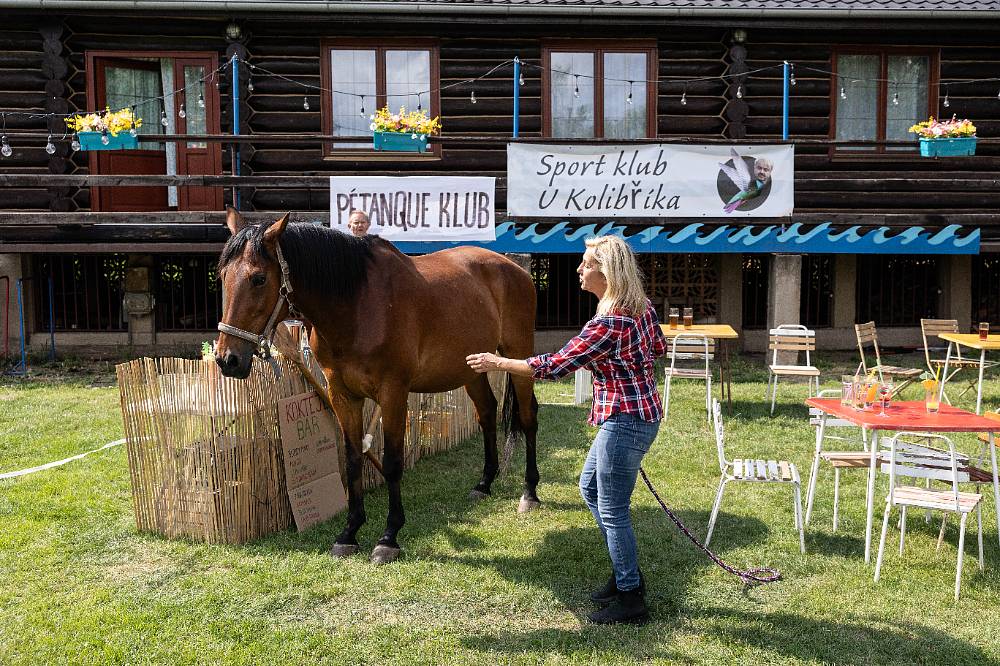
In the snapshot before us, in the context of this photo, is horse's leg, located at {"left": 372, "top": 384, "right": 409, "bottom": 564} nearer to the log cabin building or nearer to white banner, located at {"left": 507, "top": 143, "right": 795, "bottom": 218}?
white banner, located at {"left": 507, "top": 143, "right": 795, "bottom": 218}

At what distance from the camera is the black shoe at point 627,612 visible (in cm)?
404

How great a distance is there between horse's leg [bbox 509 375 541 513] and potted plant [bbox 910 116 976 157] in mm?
8027

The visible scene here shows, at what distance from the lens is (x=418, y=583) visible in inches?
Result: 178

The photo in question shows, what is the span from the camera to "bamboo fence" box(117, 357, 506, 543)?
16.4ft

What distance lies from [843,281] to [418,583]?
11.0 m

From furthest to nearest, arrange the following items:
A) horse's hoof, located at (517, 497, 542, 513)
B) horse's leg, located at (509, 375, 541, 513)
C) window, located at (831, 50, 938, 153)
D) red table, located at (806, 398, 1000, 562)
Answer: window, located at (831, 50, 938, 153), horse's leg, located at (509, 375, 541, 513), horse's hoof, located at (517, 497, 542, 513), red table, located at (806, 398, 1000, 562)

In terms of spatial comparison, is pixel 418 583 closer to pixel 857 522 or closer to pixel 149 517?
pixel 149 517

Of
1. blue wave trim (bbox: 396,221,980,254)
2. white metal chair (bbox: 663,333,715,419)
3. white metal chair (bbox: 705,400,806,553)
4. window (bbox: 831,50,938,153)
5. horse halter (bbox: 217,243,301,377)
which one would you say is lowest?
white metal chair (bbox: 705,400,806,553)

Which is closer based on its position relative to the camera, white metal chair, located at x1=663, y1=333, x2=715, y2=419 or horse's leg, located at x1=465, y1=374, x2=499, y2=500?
horse's leg, located at x1=465, y1=374, x2=499, y2=500

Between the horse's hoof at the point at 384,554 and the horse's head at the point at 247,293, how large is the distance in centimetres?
132

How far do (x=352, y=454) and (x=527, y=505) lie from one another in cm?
137

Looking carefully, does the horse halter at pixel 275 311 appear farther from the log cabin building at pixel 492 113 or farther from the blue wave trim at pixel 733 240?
the log cabin building at pixel 492 113

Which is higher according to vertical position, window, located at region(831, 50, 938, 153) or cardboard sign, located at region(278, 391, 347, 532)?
window, located at region(831, 50, 938, 153)

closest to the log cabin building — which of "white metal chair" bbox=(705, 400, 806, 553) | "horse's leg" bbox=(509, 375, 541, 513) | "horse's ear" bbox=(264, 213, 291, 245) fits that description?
"horse's leg" bbox=(509, 375, 541, 513)
